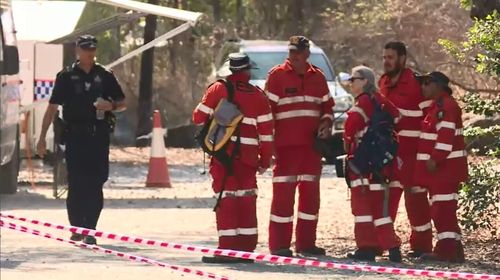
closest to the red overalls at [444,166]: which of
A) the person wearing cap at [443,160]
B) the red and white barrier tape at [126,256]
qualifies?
the person wearing cap at [443,160]

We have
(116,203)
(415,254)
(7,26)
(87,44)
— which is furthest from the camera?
(116,203)

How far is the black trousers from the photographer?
13180 millimetres

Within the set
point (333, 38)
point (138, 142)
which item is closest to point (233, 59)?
point (138, 142)

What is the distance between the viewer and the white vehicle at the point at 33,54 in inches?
659

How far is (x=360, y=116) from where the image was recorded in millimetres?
12031

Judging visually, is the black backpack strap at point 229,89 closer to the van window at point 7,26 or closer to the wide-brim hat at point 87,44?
the wide-brim hat at point 87,44

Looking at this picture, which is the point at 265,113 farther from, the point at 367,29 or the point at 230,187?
the point at 367,29

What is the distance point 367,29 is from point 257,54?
6.00 metres

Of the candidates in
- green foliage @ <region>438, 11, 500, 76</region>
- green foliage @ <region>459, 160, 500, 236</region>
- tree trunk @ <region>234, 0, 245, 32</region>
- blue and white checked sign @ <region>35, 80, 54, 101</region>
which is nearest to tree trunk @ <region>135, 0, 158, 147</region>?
tree trunk @ <region>234, 0, 245, 32</region>

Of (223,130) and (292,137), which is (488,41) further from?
(223,130)

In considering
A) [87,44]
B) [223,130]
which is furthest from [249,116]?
[87,44]

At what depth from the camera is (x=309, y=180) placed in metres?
12.5

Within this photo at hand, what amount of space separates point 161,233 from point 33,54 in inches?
290

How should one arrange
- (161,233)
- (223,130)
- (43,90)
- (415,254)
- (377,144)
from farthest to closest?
(43,90), (161,233), (415,254), (377,144), (223,130)
